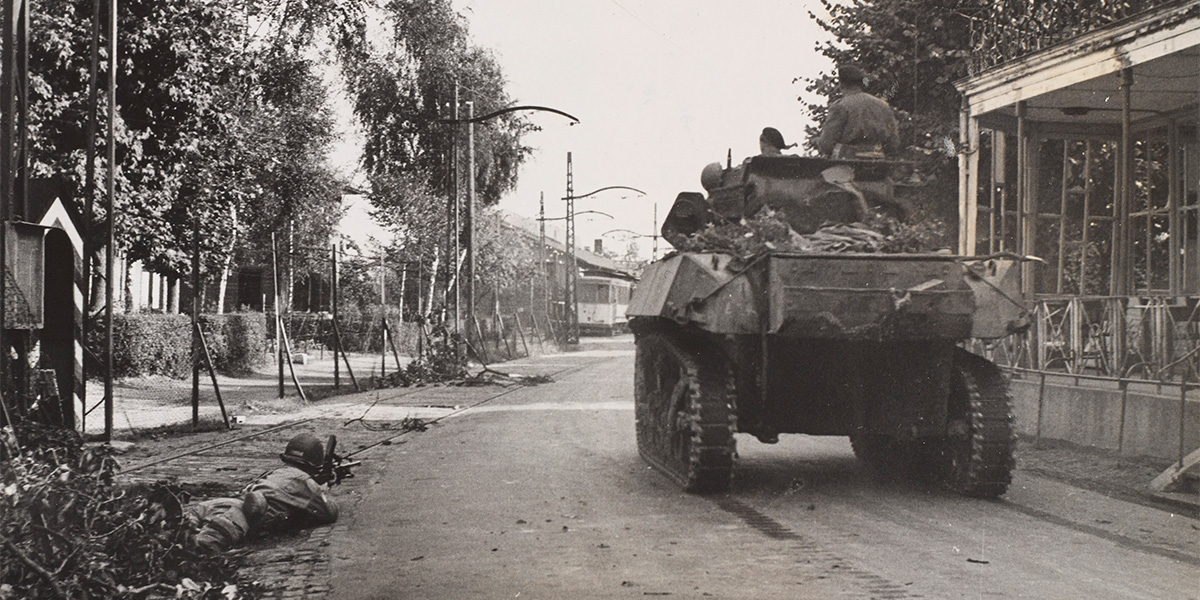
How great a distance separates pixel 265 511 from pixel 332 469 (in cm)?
197

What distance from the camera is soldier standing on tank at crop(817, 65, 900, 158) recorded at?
9.84m

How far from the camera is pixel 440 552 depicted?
647 centimetres

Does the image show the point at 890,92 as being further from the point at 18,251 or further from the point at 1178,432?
the point at 18,251

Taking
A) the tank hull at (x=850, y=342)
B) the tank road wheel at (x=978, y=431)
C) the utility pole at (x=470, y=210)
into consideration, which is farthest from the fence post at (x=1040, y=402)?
the utility pole at (x=470, y=210)

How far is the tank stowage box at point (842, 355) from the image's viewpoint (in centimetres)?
795


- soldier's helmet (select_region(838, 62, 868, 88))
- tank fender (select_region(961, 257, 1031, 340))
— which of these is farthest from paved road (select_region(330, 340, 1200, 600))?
soldier's helmet (select_region(838, 62, 868, 88))

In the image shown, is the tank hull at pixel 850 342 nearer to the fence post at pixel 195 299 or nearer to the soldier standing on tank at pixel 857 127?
the soldier standing on tank at pixel 857 127

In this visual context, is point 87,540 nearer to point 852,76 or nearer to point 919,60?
point 852,76

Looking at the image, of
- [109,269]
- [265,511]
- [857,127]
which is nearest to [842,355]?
[857,127]

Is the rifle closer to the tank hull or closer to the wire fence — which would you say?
the wire fence

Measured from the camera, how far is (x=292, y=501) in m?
7.28

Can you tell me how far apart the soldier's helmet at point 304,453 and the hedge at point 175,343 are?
11.9m

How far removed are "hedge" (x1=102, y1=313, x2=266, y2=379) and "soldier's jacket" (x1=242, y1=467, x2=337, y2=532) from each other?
42.7 feet

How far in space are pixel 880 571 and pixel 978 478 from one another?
267 cm
